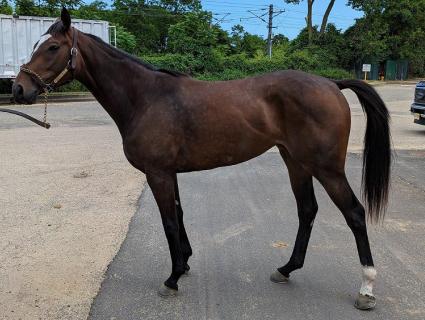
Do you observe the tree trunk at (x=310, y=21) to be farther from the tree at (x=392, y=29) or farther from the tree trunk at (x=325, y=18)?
the tree at (x=392, y=29)

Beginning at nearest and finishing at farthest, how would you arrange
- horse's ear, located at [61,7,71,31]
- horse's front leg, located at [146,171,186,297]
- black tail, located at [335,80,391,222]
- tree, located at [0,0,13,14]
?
horse's ear, located at [61,7,71,31] → horse's front leg, located at [146,171,186,297] → black tail, located at [335,80,391,222] → tree, located at [0,0,13,14]

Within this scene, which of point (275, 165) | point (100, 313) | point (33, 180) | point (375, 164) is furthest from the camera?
point (275, 165)

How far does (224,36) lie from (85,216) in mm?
35374

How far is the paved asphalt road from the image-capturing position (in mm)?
3352

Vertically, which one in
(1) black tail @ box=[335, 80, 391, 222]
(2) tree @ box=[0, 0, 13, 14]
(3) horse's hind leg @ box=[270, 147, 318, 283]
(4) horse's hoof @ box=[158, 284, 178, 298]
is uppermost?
(2) tree @ box=[0, 0, 13, 14]

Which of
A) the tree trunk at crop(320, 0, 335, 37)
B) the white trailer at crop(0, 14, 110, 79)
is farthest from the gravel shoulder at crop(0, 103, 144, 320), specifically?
the tree trunk at crop(320, 0, 335, 37)

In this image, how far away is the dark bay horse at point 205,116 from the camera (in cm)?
341

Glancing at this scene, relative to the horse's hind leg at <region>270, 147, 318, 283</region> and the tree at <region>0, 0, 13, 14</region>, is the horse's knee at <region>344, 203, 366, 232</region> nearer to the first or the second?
the horse's hind leg at <region>270, 147, 318, 283</region>

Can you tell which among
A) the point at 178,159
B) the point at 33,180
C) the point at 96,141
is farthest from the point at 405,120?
the point at 178,159

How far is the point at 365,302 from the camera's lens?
3.35 m

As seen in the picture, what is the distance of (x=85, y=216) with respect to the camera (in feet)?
18.0

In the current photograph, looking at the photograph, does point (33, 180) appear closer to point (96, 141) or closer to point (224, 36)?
point (96, 141)

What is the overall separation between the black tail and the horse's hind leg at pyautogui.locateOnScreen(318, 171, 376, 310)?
15.3 inches

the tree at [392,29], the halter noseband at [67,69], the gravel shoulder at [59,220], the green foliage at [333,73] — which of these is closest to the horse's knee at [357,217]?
the gravel shoulder at [59,220]
